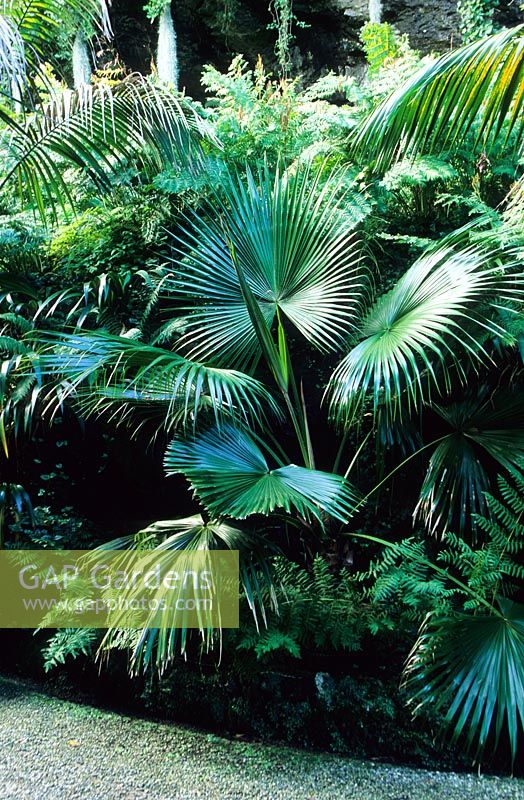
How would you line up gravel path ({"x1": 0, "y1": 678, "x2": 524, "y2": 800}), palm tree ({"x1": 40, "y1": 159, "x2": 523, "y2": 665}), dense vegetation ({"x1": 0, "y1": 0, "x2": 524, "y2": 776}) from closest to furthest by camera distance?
1. gravel path ({"x1": 0, "y1": 678, "x2": 524, "y2": 800})
2. dense vegetation ({"x1": 0, "y1": 0, "x2": 524, "y2": 776})
3. palm tree ({"x1": 40, "y1": 159, "x2": 523, "y2": 665})

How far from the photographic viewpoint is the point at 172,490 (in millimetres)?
3887

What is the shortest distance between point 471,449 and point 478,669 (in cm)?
113

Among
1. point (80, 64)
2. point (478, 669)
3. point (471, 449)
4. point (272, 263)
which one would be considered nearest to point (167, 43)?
point (80, 64)

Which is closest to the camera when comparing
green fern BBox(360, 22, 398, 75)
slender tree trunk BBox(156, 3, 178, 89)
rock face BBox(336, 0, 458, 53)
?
green fern BBox(360, 22, 398, 75)

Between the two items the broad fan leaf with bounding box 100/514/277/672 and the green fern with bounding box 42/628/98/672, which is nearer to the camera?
the broad fan leaf with bounding box 100/514/277/672

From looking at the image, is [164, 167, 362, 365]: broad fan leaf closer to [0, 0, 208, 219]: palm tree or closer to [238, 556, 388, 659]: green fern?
[0, 0, 208, 219]: palm tree

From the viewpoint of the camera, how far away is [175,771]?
2.01m

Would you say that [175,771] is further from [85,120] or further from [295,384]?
[85,120]

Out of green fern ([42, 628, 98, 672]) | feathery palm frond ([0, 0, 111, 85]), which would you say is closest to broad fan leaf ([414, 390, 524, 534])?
green fern ([42, 628, 98, 672])

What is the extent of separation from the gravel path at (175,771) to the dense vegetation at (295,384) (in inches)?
7.6

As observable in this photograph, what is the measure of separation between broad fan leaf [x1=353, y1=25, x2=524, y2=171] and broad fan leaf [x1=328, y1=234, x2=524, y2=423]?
611 mm

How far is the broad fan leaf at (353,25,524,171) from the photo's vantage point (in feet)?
6.77

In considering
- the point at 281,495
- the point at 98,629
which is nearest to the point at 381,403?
the point at 281,495

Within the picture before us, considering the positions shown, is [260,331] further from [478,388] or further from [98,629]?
[98,629]
